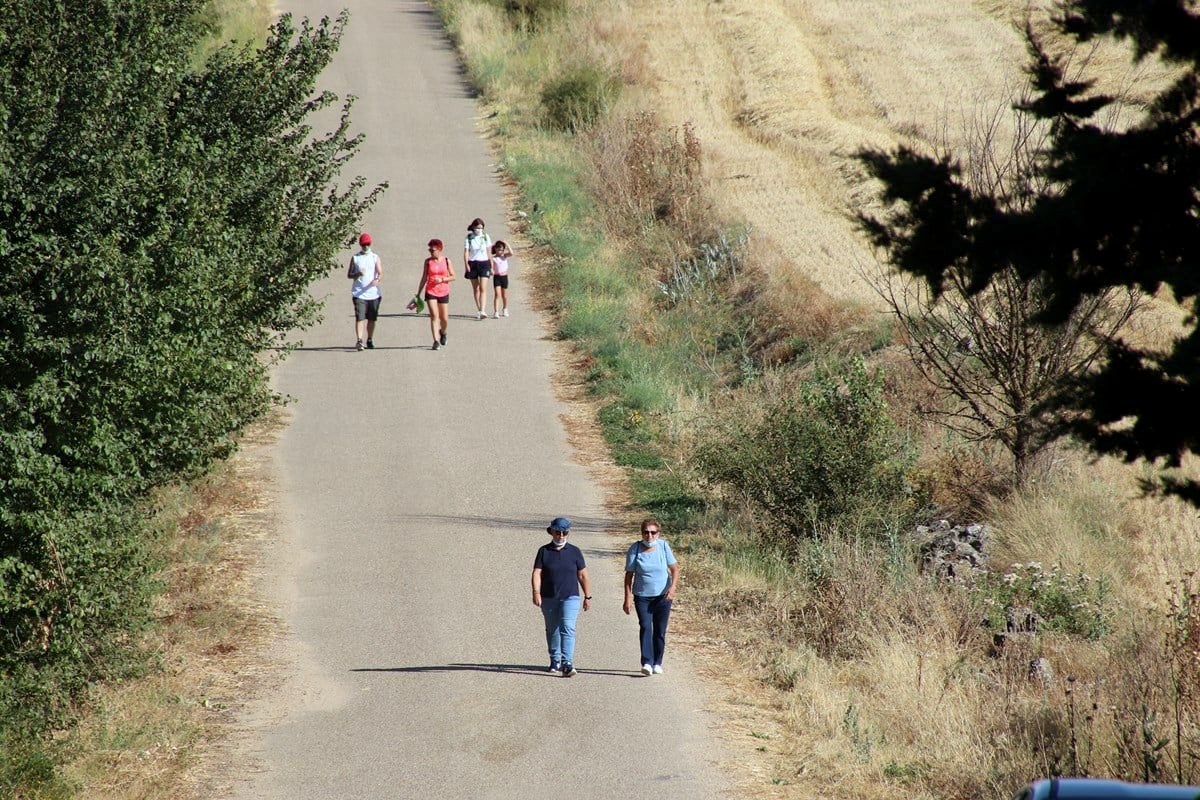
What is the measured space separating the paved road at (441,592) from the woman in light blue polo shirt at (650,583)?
44cm

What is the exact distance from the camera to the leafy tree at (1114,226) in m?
5.69

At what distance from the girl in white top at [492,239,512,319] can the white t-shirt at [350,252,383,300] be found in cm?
249

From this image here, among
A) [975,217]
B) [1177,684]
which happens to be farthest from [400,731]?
[975,217]

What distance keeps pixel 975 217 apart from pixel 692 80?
3268 centimetres

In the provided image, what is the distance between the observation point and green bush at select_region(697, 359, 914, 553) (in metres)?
15.5

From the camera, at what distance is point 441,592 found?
14.2 metres

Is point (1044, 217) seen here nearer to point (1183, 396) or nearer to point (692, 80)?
point (1183, 396)

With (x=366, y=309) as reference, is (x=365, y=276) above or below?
above

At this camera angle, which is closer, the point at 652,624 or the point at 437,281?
the point at 652,624

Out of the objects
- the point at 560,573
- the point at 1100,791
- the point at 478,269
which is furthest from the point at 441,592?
the point at 478,269

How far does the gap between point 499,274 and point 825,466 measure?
32.7ft

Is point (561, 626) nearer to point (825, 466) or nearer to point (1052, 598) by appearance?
point (825, 466)

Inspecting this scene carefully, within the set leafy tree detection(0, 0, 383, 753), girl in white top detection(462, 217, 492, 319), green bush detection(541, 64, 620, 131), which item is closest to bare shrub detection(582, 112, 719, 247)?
green bush detection(541, 64, 620, 131)

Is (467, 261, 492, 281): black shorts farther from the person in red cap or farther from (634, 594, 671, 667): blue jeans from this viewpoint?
(634, 594, 671, 667): blue jeans
